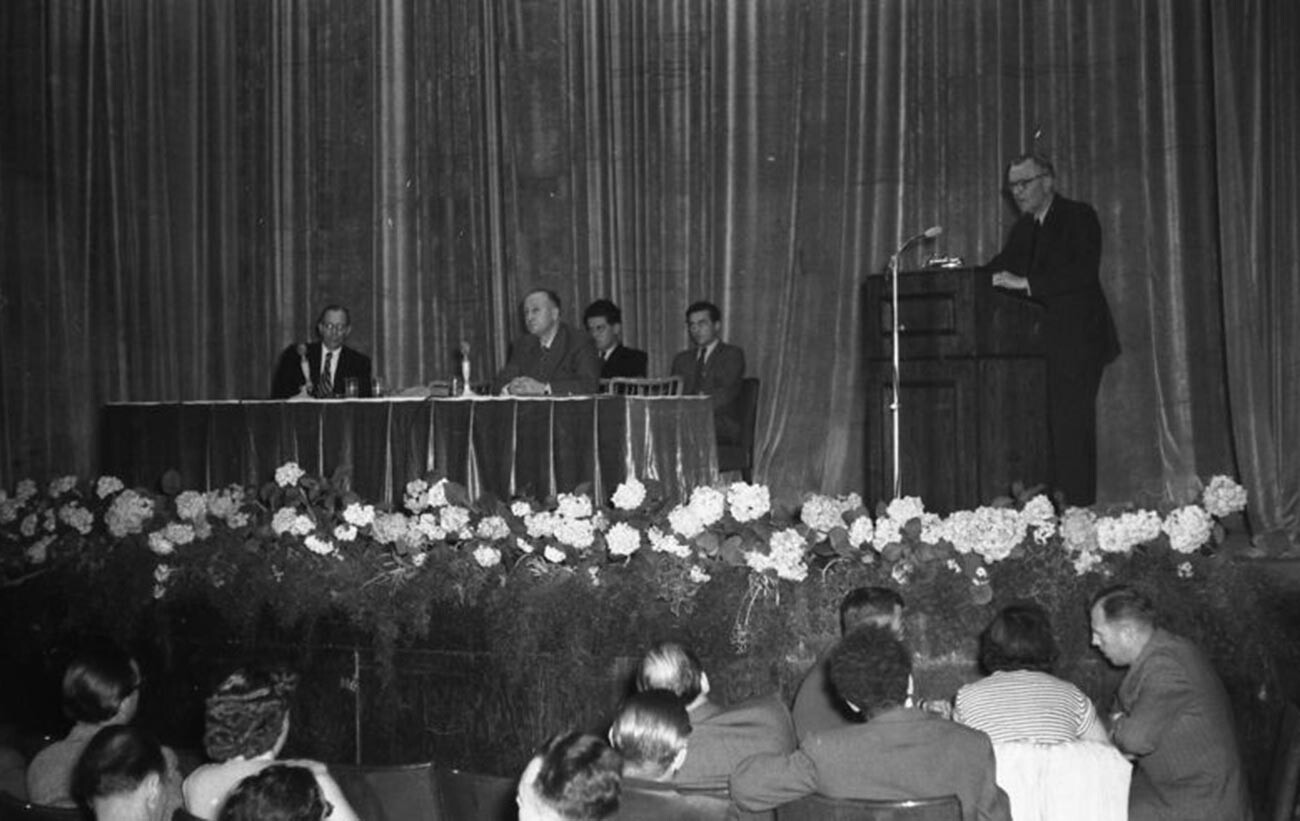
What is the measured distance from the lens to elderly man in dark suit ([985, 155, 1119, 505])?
233 inches

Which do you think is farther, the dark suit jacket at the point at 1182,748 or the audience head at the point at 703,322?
the audience head at the point at 703,322

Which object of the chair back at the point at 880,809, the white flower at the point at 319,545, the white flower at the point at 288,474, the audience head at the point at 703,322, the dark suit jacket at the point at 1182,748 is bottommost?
the dark suit jacket at the point at 1182,748

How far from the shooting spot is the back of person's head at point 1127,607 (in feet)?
Answer: 12.8

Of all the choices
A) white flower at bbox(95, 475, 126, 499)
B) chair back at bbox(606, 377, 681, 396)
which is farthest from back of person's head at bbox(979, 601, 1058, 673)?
white flower at bbox(95, 475, 126, 499)

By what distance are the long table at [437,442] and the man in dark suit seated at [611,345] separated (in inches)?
80.2

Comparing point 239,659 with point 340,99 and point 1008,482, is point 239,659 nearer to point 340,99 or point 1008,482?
point 1008,482

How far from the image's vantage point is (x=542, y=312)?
24.7 ft

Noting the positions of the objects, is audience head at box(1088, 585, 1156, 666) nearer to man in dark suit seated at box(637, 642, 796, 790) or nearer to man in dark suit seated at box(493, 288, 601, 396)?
man in dark suit seated at box(637, 642, 796, 790)

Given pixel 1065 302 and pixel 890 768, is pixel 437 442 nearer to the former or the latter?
pixel 1065 302

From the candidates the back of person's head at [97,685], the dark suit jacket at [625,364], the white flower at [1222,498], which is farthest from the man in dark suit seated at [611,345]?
the back of person's head at [97,685]

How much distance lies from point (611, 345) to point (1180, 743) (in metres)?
5.13

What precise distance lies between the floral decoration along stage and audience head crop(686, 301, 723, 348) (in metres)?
2.61

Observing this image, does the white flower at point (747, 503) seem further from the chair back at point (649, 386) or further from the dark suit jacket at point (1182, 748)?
the chair back at point (649, 386)

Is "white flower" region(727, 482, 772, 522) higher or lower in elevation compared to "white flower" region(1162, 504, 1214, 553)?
higher
